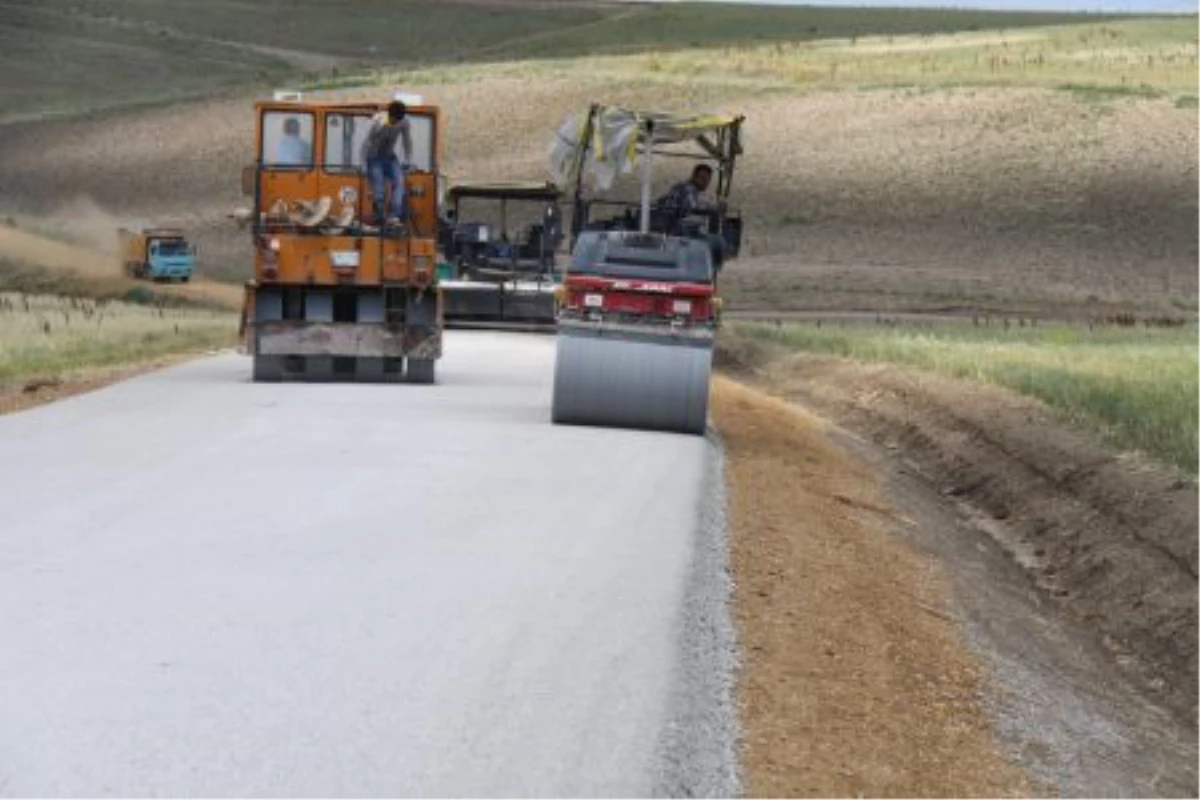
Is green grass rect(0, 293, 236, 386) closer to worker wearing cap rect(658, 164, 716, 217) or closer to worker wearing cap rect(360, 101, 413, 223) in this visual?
worker wearing cap rect(360, 101, 413, 223)

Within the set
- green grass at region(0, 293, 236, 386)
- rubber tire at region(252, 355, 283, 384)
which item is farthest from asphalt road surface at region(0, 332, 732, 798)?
green grass at region(0, 293, 236, 386)

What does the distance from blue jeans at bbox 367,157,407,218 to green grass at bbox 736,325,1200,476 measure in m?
7.02

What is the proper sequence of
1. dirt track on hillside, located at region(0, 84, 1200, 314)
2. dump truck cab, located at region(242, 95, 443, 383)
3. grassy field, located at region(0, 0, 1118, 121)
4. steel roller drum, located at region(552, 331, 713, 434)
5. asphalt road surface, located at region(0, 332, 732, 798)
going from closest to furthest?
1. asphalt road surface, located at region(0, 332, 732, 798)
2. steel roller drum, located at region(552, 331, 713, 434)
3. dump truck cab, located at region(242, 95, 443, 383)
4. dirt track on hillside, located at region(0, 84, 1200, 314)
5. grassy field, located at region(0, 0, 1118, 121)

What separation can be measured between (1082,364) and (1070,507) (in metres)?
10.2

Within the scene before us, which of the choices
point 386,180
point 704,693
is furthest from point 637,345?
point 704,693

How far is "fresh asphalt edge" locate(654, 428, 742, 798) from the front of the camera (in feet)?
29.0

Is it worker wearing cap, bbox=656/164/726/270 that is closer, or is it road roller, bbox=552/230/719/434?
road roller, bbox=552/230/719/434

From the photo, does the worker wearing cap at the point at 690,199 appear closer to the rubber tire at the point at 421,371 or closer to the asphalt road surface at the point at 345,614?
the rubber tire at the point at 421,371

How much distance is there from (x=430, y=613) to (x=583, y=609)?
0.82 m

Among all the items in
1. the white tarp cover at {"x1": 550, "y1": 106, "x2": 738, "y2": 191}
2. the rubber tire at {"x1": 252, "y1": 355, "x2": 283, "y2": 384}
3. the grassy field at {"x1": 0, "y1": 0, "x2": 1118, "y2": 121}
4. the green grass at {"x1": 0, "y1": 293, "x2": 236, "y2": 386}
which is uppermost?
the grassy field at {"x1": 0, "y1": 0, "x2": 1118, "y2": 121}

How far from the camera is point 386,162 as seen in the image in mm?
26828

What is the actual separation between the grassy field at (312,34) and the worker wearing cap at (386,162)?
8883 centimetres

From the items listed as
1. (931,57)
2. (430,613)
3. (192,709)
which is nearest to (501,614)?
(430,613)

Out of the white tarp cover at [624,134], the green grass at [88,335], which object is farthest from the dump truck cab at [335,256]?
the green grass at [88,335]
